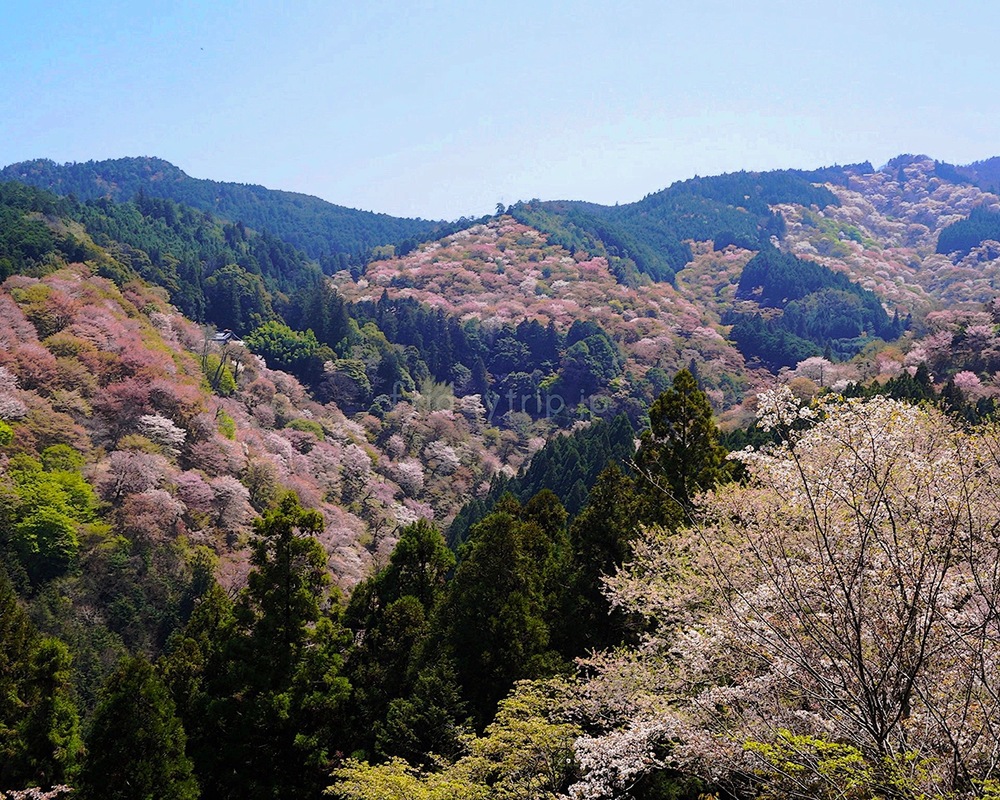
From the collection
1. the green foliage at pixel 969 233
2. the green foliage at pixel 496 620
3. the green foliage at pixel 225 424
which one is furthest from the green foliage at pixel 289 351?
the green foliage at pixel 969 233

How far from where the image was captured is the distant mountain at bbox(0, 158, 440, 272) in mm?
129125

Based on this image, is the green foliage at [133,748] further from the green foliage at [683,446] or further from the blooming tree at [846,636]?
the green foliage at [683,446]

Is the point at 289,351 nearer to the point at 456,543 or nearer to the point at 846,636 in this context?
the point at 456,543

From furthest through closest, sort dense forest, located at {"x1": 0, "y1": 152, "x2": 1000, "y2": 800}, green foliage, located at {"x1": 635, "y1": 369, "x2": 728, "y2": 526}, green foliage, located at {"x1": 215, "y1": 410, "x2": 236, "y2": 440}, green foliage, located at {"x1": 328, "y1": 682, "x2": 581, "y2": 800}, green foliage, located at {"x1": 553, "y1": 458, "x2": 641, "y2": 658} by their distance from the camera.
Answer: green foliage, located at {"x1": 215, "y1": 410, "x2": 236, "y2": 440} → green foliage, located at {"x1": 635, "y1": 369, "x2": 728, "y2": 526} → green foliage, located at {"x1": 553, "y1": 458, "x2": 641, "y2": 658} → green foliage, located at {"x1": 328, "y1": 682, "x2": 581, "y2": 800} → dense forest, located at {"x1": 0, "y1": 152, "x2": 1000, "y2": 800}

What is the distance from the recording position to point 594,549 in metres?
20.5

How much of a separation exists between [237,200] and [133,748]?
143 meters

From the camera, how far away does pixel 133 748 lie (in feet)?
49.9

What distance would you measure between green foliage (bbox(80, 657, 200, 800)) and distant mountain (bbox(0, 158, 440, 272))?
351 ft

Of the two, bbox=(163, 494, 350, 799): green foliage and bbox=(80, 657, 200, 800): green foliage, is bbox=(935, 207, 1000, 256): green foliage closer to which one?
bbox=(163, 494, 350, 799): green foliage

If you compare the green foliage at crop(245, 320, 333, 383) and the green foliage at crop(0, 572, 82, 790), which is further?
the green foliage at crop(245, 320, 333, 383)

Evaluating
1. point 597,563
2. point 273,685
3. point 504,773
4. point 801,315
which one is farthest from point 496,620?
point 801,315

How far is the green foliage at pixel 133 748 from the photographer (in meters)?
14.9

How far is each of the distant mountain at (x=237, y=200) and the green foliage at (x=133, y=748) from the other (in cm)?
10702

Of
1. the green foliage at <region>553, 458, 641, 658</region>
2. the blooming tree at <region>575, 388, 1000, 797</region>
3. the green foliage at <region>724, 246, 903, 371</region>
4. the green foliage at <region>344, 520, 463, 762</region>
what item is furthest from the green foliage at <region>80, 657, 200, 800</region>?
the green foliage at <region>724, 246, 903, 371</region>
